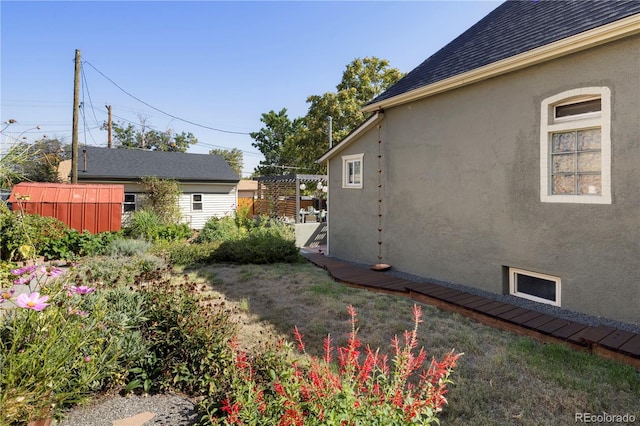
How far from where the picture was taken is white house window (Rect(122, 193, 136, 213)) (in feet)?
60.6

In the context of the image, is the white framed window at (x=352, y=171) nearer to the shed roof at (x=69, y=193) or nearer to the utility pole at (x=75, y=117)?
the shed roof at (x=69, y=193)

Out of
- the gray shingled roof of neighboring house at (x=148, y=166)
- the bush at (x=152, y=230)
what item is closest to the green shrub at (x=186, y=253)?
the bush at (x=152, y=230)

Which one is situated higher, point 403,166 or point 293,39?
point 293,39

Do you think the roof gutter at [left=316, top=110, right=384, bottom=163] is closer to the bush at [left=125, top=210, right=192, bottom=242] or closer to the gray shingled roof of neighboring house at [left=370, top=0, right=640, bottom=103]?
the gray shingled roof of neighboring house at [left=370, top=0, right=640, bottom=103]

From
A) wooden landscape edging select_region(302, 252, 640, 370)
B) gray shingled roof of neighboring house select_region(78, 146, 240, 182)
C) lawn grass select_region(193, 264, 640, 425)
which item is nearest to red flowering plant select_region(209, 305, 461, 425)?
lawn grass select_region(193, 264, 640, 425)

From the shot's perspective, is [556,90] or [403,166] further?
[403,166]

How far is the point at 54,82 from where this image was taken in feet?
53.1

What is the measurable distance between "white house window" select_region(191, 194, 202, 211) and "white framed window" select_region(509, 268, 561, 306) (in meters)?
18.2

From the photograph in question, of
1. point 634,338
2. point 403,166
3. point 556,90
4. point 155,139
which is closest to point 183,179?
point 403,166

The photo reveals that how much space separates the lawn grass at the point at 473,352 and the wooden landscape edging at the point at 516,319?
0.53 feet

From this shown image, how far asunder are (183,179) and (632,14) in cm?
1984

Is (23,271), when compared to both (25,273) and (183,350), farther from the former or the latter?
(183,350)

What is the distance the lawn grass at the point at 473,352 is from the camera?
282 centimetres

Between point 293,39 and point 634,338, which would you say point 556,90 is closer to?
point 634,338
